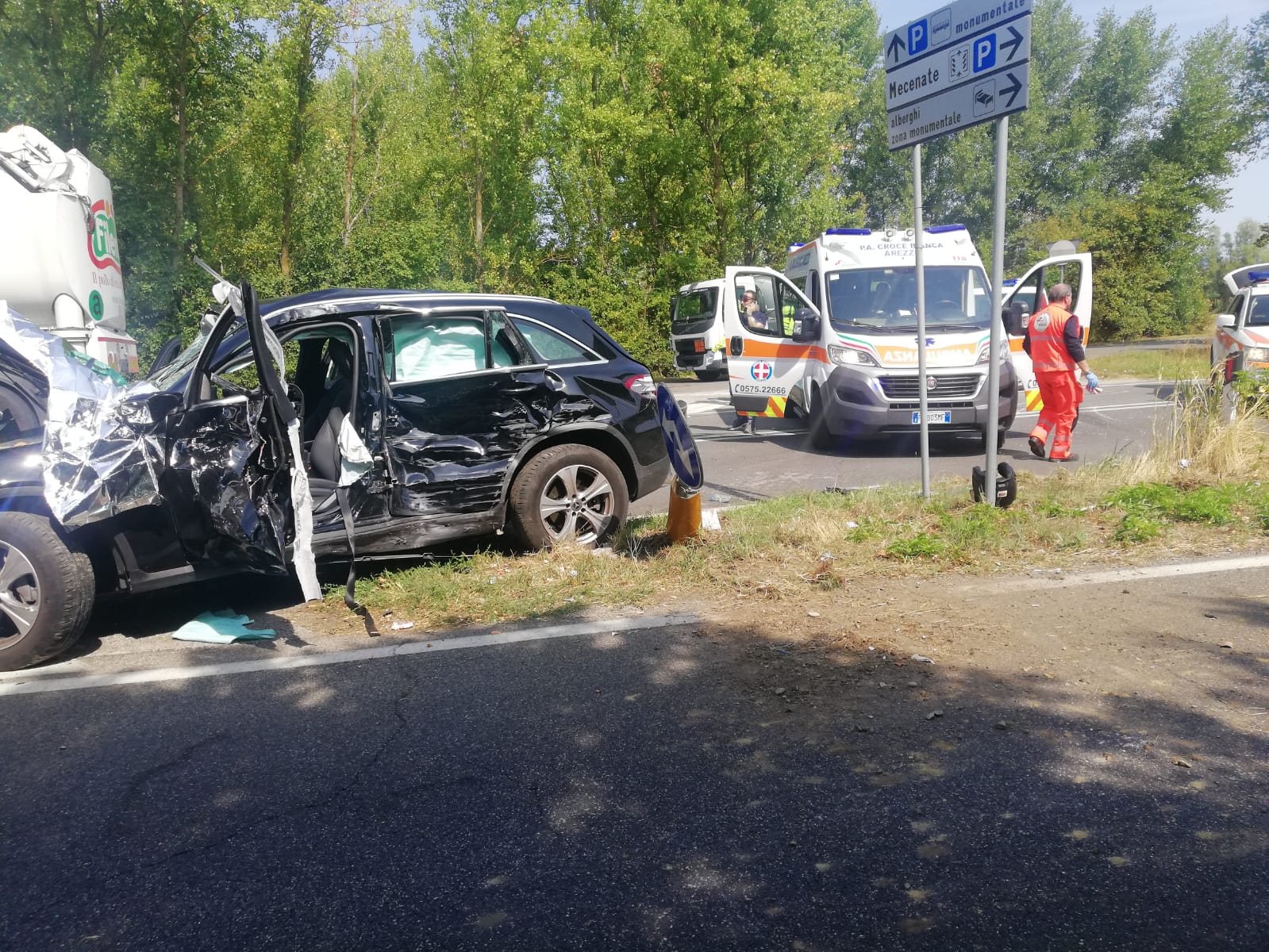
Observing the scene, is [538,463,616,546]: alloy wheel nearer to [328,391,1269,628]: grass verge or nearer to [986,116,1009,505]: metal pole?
[328,391,1269,628]: grass verge

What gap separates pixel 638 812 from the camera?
316cm

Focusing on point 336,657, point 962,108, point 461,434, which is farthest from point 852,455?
point 336,657

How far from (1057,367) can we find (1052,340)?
276 millimetres

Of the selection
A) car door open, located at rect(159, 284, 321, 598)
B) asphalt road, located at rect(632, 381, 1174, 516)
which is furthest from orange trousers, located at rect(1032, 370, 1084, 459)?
car door open, located at rect(159, 284, 321, 598)

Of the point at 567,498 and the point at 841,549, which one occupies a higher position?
the point at 567,498

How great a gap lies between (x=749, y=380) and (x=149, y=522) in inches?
336

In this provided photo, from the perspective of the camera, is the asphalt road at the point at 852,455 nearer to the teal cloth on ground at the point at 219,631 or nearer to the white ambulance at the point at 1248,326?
the white ambulance at the point at 1248,326

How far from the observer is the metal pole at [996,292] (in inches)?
246

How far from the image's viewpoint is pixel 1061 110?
5138cm

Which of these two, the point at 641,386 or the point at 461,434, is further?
the point at 641,386

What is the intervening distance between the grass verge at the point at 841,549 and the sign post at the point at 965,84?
0.60 metres

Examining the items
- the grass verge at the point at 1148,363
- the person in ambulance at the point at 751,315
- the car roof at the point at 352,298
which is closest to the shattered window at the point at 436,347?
the car roof at the point at 352,298

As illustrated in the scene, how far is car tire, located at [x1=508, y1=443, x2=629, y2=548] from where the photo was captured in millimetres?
6281

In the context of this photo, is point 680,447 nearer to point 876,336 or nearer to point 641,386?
point 641,386
